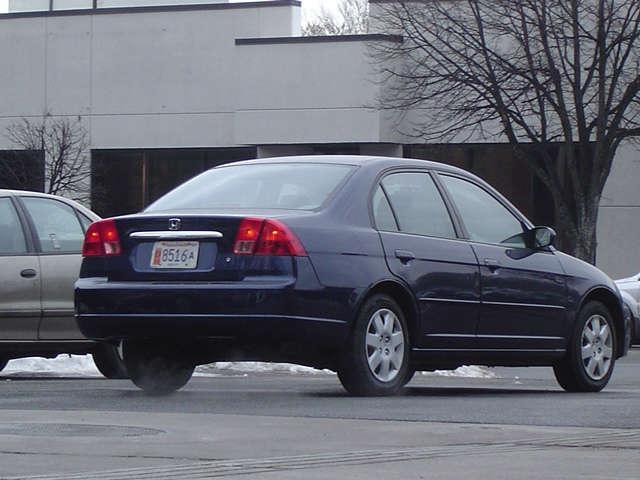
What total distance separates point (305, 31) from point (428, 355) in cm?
6488

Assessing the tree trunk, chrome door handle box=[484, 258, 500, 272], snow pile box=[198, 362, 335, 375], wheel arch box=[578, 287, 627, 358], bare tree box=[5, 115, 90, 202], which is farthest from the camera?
bare tree box=[5, 115, 90, 202]

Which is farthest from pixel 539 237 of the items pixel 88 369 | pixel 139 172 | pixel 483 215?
pixel 139 172

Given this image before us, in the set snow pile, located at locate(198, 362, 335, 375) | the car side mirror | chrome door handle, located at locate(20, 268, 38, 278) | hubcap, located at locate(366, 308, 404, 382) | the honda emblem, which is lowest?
snow pile, located at locate(198, 362, 335, 375)

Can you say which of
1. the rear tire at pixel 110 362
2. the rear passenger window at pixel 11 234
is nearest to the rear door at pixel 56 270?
the rear passenger window at pixel 11 234

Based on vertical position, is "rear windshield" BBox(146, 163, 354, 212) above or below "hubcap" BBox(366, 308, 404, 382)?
above

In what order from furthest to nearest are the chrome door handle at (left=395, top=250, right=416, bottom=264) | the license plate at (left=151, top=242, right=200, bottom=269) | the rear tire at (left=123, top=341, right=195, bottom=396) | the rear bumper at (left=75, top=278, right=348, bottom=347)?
the rear tire at (left=123, top=341, right=195, bottom=396)
the chrome door handle at (left=395, top=250, right=416, bottom=264)
the license plate at (left=151, top=242, right=200, bottom=269)
the rear bumper at (left=75, top=278, right=348, bottom=347)

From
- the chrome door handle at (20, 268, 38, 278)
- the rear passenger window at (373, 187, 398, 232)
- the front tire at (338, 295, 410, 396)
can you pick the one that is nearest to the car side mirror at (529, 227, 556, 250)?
the rear passenger window at (373, 187, 398, 232)

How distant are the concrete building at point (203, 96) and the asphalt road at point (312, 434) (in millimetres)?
25323

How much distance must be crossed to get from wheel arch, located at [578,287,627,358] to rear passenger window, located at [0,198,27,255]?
4.09 metres

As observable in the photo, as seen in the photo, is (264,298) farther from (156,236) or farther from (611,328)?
(611,328)

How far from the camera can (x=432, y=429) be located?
300 inches

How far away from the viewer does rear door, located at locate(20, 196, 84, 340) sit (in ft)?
40.7

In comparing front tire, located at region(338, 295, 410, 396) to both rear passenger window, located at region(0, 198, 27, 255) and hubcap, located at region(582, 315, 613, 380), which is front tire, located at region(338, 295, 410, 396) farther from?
rear passenger window, located at region(0, 198, 27, 255)

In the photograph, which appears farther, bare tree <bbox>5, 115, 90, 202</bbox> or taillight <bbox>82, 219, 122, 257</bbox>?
bare tree <bbox>5, 115, 90, 202</bbox>
